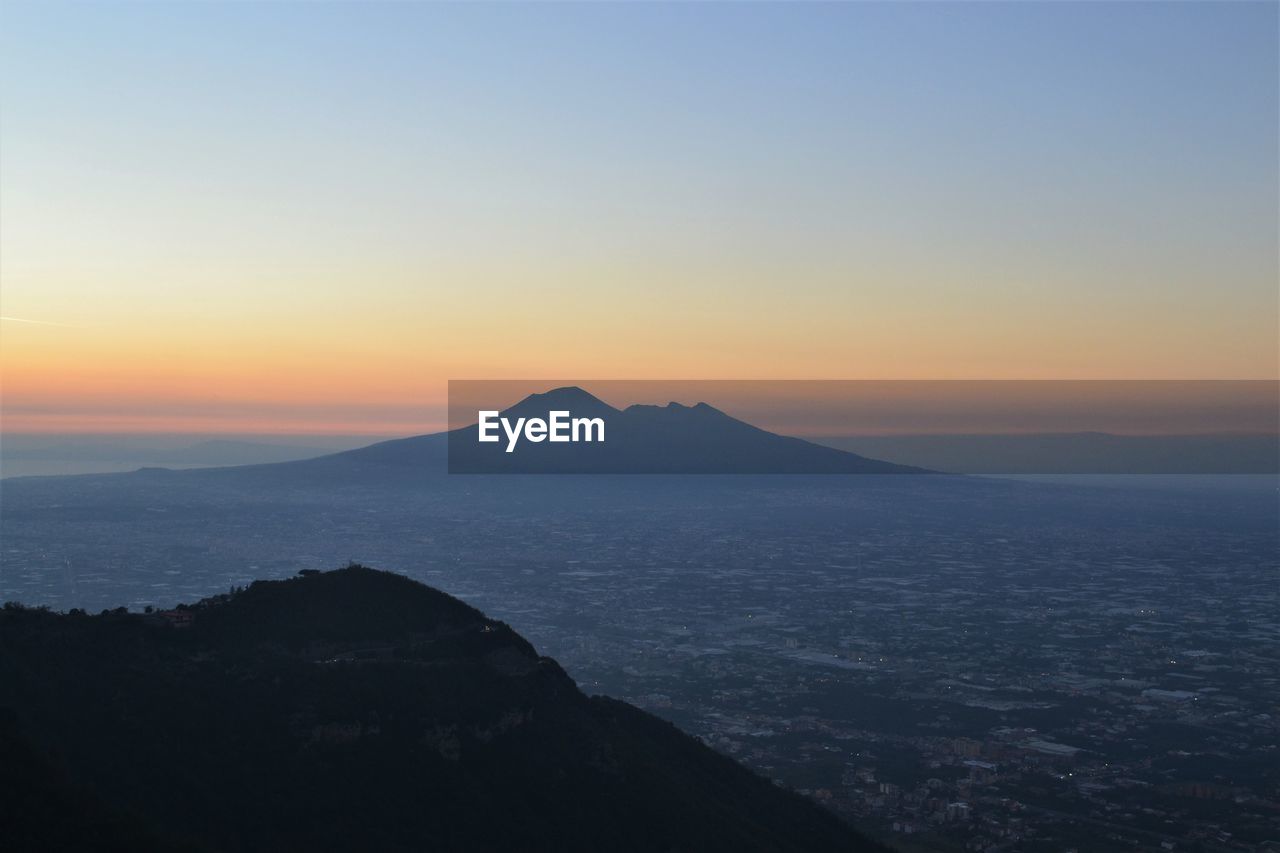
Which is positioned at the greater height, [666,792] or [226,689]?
[226,689]

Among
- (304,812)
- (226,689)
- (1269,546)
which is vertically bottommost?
(1269,546)

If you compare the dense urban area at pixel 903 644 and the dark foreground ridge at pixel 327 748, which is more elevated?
the dark foreground ridge at pixel 327 748

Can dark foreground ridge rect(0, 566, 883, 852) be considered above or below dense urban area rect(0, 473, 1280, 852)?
above

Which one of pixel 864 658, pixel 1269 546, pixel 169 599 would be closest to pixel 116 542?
pixel 169 599

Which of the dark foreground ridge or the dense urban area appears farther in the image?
the dense urban area

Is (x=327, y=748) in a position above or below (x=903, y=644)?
above

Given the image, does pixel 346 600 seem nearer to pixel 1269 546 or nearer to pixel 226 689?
pixel 226 689

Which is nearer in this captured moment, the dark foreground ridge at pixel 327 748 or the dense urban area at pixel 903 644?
the dark foreground ridge at pixel 327 748

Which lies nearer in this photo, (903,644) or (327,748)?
(327,748)
